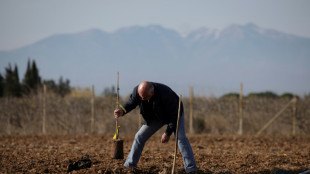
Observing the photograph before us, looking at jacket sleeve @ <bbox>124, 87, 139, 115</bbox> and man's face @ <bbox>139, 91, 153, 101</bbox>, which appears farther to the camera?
jacket sleeve @ <bbox>124, 87, 139, 115</bbox>

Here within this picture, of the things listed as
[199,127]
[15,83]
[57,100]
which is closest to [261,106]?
[199,127]

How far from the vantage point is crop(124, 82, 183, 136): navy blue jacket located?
634 centimetres

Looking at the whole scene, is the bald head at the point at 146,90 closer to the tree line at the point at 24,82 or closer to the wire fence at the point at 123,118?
the wire fence at the point at 123,118

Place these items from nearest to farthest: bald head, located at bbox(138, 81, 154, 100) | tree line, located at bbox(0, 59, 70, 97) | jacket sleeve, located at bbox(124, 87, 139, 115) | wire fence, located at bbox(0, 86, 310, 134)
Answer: bald head, located at bbox(138, 81, 154, 100), jacket sleeve, located at bbox(124, 87, 139, 115), wire fence, located at bbox(0, 86, 310, 134), tree line, located at bbox(0, 59, 70, 97)

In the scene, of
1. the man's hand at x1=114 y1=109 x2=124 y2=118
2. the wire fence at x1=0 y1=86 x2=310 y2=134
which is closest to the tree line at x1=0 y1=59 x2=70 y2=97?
the wire fence at x1=0 y1=86 x2=310 y2=134

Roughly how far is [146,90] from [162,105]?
415mm

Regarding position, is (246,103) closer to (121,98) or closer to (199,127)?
(199,127)

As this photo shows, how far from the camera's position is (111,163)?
755 centimetres

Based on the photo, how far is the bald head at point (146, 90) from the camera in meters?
6.14

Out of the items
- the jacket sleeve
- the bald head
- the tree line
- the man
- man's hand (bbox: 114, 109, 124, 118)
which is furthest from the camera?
the tree line

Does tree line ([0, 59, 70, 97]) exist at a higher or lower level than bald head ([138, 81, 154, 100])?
higher

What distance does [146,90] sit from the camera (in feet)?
→ 20.1

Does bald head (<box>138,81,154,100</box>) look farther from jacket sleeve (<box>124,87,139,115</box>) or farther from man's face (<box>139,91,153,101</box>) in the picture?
jacket sleeve (<box>124,87,139,115</box>)

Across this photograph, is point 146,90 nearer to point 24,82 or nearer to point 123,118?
point 123,118
